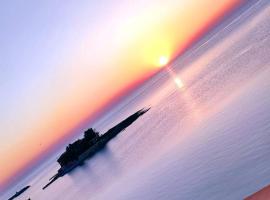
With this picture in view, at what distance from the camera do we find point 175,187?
1595 cm

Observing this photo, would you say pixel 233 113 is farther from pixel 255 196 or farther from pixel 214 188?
pixel 255 196

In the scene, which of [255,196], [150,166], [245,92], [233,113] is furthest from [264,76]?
[255,196]

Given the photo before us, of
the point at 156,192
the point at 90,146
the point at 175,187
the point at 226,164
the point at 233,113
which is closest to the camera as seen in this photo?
the point at 226,164

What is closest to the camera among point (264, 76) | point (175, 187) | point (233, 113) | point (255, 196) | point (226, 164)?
point (255, 196)

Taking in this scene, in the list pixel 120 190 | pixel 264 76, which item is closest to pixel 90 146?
pixel 120 190

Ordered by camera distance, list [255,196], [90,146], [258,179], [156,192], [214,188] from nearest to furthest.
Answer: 1. [255,196]
2. [258,179]
3. [214,188]
4. [156,192]
5. [90,146]

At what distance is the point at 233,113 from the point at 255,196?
56.2 feet

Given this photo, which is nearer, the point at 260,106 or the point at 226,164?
the point at 226,164

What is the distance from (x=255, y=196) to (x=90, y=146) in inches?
2953

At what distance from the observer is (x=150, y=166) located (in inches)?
950

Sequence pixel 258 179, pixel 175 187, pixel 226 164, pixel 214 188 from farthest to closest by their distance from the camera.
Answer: pixel 175 187 < pixel 226 164 < pixel 214 188 < pixel 258 179

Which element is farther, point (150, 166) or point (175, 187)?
point (150, 166)

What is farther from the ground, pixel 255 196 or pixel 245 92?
pixel 255 196

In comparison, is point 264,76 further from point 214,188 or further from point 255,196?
point 255,196
